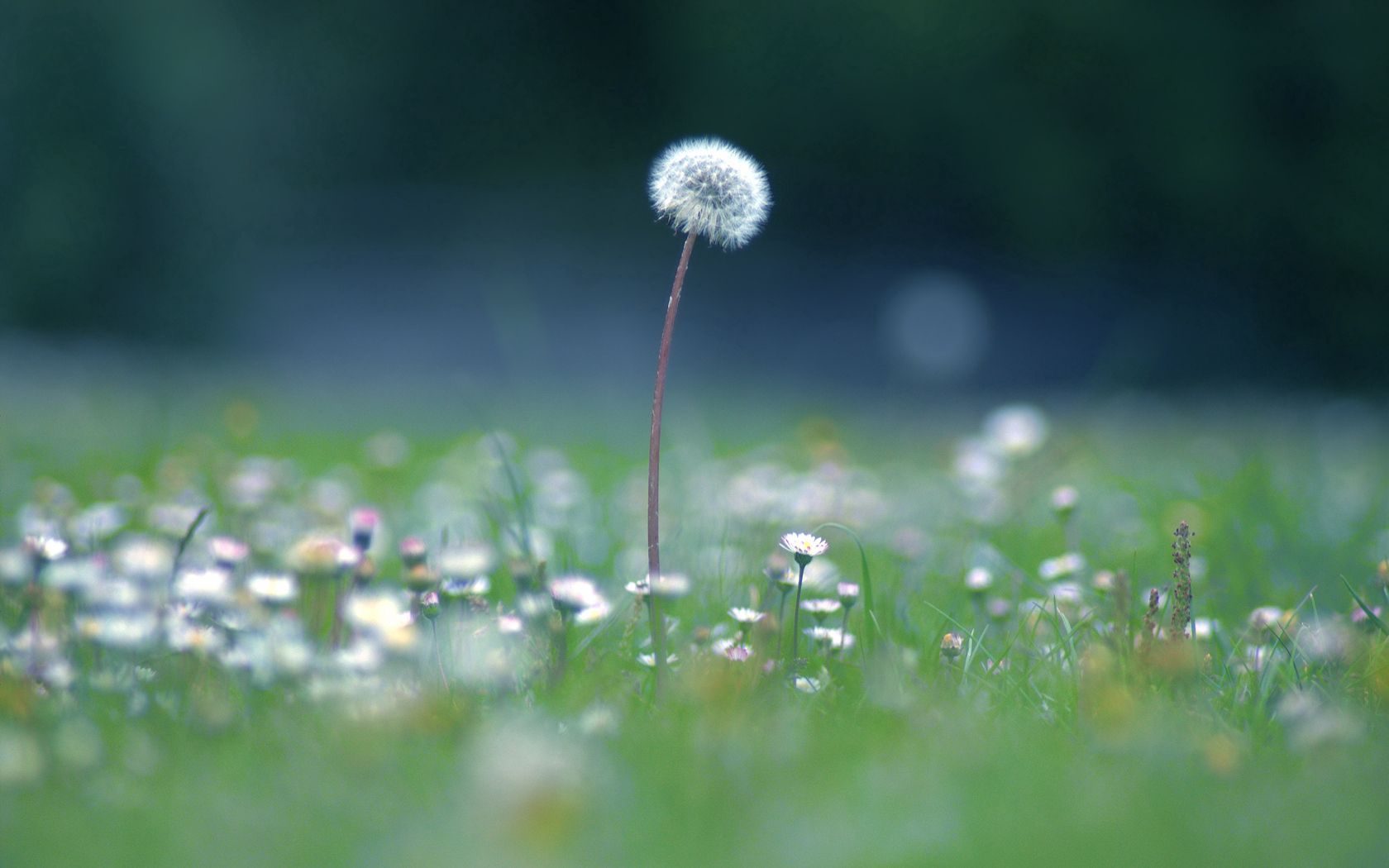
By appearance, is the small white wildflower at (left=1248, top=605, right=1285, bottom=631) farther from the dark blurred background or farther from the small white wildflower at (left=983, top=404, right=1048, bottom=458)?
the dark blurred background

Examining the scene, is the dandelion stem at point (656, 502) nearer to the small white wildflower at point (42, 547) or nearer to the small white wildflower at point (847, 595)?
the small white wildflower at point (847, 595)

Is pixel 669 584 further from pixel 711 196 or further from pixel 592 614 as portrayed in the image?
pixel 711 196

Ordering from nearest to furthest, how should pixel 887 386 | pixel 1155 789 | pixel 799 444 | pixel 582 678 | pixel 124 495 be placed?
pixel 1155 789 → pixel 582 678 → pixel 124 495 → pixel 799 444 → pixel 887 386

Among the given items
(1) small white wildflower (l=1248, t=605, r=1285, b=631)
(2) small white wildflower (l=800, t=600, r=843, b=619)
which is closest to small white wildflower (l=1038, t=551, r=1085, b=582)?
(1) small white wildflower (l=1248, t=605, r=1285, b=631)

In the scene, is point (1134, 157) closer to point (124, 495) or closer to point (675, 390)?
point (675, 390)

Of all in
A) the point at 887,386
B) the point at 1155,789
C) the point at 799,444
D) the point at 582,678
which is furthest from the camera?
the point at 887,386

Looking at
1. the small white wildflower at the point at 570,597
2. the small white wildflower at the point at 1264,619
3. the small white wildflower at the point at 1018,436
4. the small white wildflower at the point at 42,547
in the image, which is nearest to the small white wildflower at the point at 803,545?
the small white wildflower at the point at 570,597

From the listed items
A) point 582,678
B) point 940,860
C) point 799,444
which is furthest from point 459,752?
point 799,444
